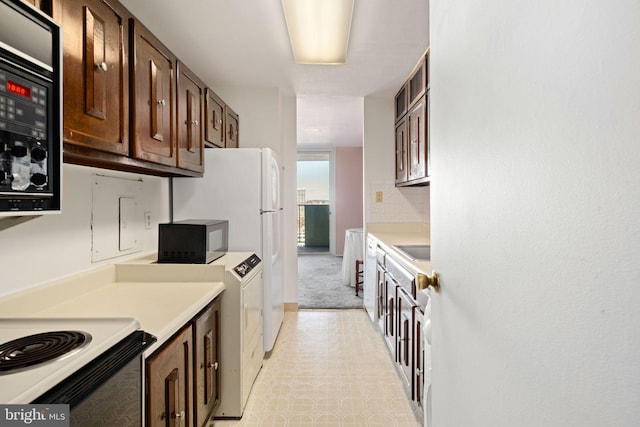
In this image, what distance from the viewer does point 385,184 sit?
3770 mm

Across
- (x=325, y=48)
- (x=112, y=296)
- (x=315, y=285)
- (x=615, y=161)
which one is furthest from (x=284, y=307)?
(x=615, y=161)

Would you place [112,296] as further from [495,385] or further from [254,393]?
[495,385]

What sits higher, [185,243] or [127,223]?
[127,223]

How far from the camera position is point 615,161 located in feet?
1.20

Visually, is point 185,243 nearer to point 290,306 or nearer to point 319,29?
point 319,29

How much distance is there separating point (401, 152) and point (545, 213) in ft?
9.87

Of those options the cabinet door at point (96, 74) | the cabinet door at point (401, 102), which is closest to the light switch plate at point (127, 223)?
the cabinet door at point (96, 74)

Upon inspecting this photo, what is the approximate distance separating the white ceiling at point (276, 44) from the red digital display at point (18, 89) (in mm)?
1448

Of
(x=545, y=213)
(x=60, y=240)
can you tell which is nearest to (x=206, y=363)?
(x=60, y=240)

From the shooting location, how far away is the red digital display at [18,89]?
2.62 ft

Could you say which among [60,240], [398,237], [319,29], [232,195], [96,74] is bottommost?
[398,237]

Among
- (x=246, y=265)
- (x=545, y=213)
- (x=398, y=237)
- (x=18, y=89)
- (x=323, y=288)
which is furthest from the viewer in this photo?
(x=323, y=288)
